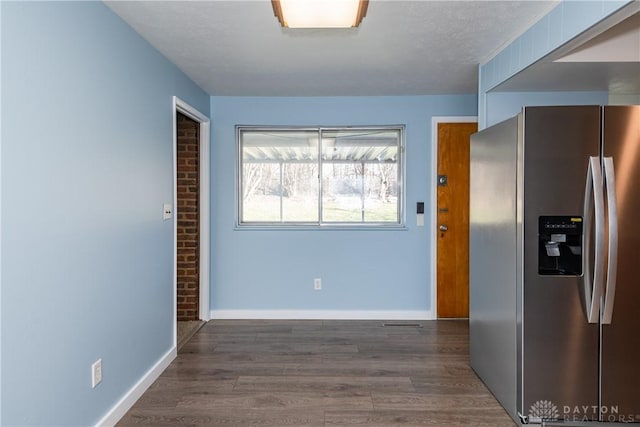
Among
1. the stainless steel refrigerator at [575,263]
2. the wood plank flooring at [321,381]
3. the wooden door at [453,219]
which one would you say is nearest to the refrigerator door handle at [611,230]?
the stainless steel refrigerator at [575,263]

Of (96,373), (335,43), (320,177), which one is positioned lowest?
(96,373)

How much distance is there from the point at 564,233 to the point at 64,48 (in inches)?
104

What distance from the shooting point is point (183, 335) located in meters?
3.80

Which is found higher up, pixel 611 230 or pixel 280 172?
pixel 280 172

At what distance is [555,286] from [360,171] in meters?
2.46

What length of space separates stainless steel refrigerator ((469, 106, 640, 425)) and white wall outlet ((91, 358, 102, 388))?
228cm

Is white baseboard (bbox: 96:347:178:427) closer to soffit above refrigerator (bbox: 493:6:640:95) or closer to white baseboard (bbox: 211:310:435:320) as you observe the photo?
white baseboard (bbox: 211:310:435:320)

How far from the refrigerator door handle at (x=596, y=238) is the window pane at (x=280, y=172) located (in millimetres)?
2658

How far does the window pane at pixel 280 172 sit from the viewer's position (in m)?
4.36

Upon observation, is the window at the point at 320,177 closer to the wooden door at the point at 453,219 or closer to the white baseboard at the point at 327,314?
the wooden door at the point at 453,219

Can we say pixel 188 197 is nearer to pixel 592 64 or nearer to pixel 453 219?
pixel 453 219

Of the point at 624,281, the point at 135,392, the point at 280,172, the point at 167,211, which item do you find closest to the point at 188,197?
the point at 280,172

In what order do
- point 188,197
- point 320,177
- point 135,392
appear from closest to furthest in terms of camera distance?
point 135,392 < point 188,197 < point 320,177

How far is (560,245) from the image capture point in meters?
2.20
